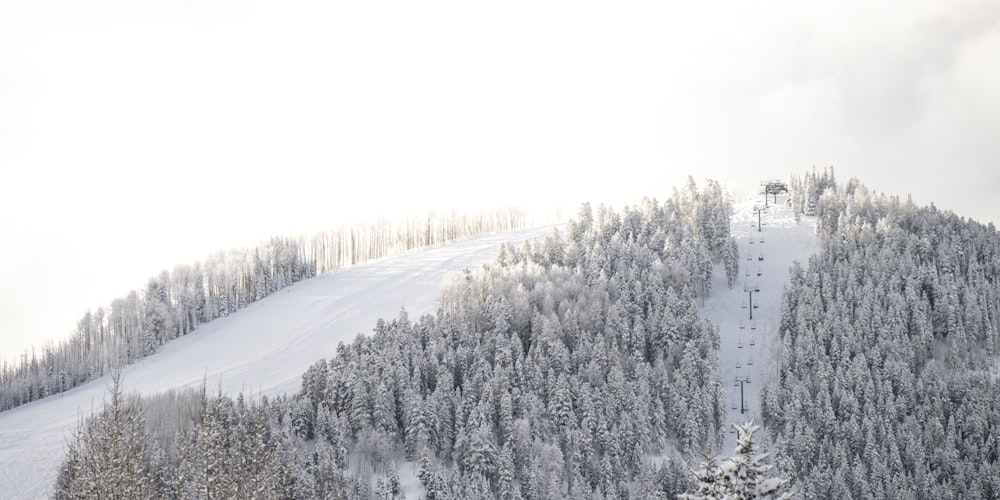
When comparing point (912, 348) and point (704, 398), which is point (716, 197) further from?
point (704, 398)

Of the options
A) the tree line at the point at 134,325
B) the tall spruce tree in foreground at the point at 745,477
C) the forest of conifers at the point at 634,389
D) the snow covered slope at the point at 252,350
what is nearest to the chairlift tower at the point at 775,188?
the forest of conifers at the point at 634,389

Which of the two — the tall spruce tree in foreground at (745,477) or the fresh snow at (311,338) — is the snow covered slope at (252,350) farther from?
the tall spruce tree in foreground at (745,477)

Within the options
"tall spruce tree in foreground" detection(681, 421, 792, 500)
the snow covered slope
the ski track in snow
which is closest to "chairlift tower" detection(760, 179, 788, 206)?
the ski track in snow

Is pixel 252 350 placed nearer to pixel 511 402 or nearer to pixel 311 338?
pixel 311 338

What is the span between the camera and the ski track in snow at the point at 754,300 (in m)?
133

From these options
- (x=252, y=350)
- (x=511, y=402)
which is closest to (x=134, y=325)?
(x=252, y=350)

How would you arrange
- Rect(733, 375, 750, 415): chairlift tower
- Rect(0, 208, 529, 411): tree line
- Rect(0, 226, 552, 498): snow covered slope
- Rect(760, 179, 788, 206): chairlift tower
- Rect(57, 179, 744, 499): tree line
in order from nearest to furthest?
Rect(57, 179, 744, 499): tree line → Rect(0, 226, 552, 498): snow covered slope → Rect(733, 375, 750, 415): chairlift tower → Rect(0, 208, 529, 411): tree line → Rect(760, 179, 788, 206): chairlift tower

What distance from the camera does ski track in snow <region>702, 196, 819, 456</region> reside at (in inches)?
5251

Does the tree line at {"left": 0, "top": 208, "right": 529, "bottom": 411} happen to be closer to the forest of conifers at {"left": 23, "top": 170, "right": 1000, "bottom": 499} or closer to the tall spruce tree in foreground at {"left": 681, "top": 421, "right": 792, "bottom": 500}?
the forest of conifers at {"left": 23, "top": 170, "right": 1000, "bottom": 499}

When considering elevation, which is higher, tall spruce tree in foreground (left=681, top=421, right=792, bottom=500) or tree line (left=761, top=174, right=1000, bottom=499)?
tall spruce tree in foreground (left=681, top=421, right=792, bottom=500)

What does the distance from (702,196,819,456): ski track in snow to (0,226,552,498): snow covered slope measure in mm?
53852

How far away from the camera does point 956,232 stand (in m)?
164

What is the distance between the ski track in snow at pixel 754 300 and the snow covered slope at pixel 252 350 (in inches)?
2120

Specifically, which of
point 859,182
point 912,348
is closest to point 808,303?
point 912,348
